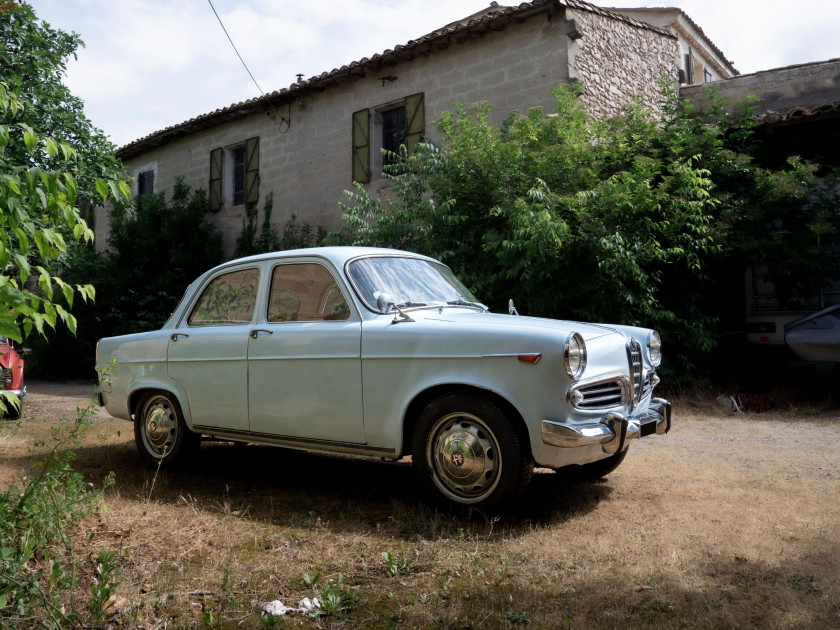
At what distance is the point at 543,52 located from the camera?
11734mm

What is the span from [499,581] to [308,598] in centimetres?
84

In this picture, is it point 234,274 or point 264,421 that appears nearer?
point 264,421

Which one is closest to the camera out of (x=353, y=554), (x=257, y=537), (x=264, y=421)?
(x=353, y=554)

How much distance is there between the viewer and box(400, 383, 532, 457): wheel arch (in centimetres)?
385

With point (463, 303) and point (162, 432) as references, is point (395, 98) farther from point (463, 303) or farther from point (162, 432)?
point (162, 432)

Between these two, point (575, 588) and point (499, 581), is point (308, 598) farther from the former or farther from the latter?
point (575, 588)

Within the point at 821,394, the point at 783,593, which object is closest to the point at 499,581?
the point at 783,593

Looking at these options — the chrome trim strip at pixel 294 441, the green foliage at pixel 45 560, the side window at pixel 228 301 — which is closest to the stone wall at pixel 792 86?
the side window at pixel 228 301

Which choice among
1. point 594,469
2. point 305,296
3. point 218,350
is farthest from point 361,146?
point 594,469

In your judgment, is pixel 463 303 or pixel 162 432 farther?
pixel 162 432

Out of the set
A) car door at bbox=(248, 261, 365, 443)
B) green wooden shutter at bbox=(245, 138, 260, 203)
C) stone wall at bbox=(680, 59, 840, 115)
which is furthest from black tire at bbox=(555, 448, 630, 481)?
green wooden shutter at bbox=(245, 138, 260, 203)

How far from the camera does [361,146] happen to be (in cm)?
1452

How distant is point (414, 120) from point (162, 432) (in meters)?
9.56

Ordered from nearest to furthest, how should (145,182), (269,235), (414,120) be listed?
(414,120) < (269,235) < (145,182)
